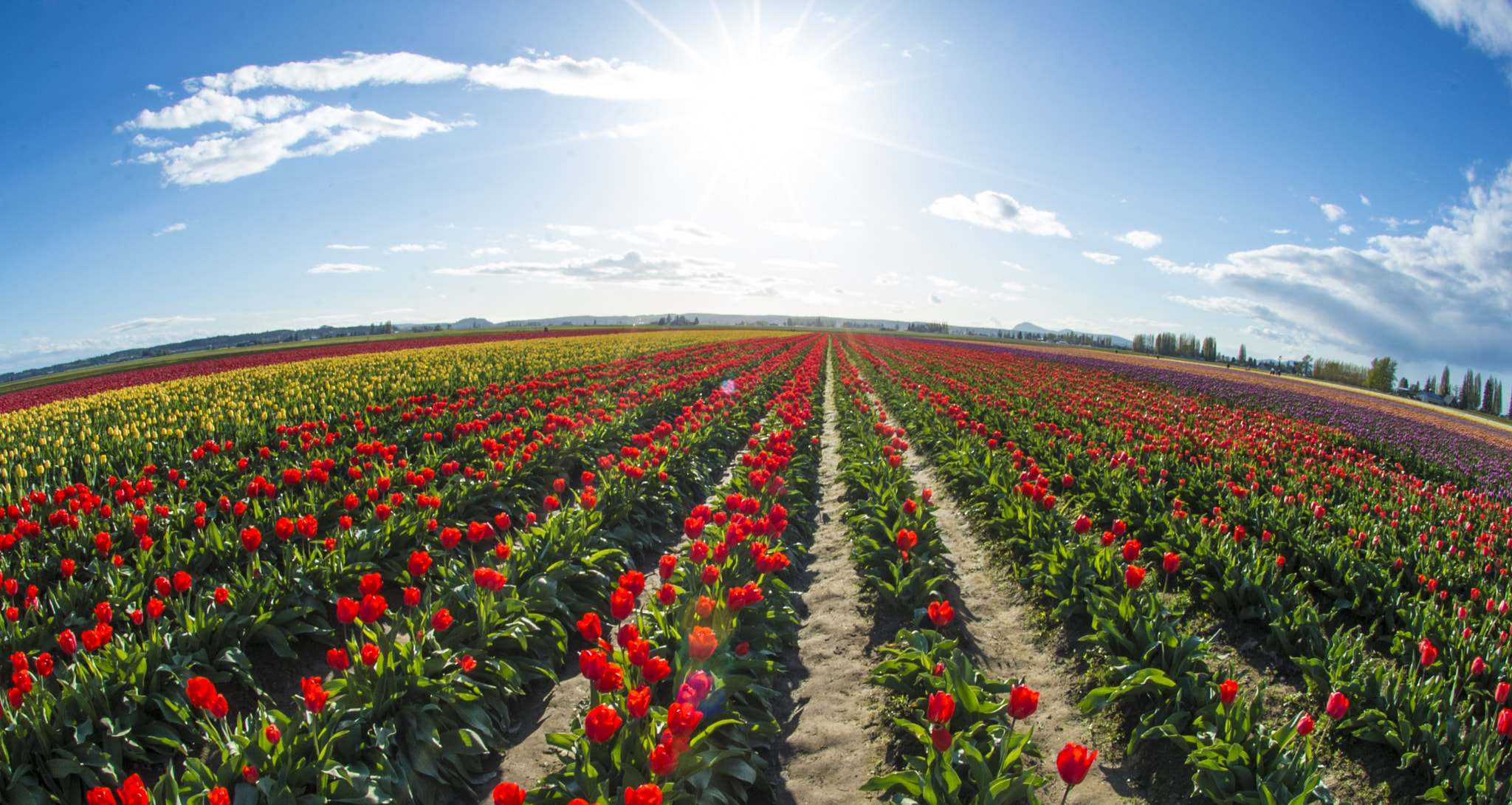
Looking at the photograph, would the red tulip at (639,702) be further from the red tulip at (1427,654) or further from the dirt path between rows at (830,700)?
the red tulip at (1427,654)

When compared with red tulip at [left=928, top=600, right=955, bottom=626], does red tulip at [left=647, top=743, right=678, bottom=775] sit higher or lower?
lower

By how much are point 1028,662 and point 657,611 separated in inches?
139

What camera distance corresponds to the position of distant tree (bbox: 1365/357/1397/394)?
75.2 m

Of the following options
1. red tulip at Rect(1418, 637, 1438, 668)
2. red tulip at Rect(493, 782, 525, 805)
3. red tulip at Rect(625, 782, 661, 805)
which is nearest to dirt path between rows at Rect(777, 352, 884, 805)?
red tulip at Rect(625, 782, 661, 805)

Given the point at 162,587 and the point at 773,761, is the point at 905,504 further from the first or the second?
the point at 162,587

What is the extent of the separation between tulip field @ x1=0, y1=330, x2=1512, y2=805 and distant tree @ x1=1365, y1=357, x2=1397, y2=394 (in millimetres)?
92040

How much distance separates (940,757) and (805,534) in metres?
5.27

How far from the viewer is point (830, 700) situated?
16.6 feet

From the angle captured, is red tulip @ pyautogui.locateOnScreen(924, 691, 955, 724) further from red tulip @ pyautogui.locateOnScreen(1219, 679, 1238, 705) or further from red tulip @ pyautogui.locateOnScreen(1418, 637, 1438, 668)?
red tulip @ pyautogui.locateOnScreen(1418, 637, 1438, 668)

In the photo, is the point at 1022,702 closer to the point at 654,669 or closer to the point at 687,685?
the point at 687,685

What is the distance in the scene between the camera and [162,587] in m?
4.74

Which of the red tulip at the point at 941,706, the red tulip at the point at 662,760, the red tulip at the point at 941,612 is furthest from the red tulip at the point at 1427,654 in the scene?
the red tulip at the point at 662,760

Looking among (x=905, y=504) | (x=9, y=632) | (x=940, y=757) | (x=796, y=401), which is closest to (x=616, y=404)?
(x=796, y=401)

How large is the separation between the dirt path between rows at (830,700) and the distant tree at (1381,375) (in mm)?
97138
